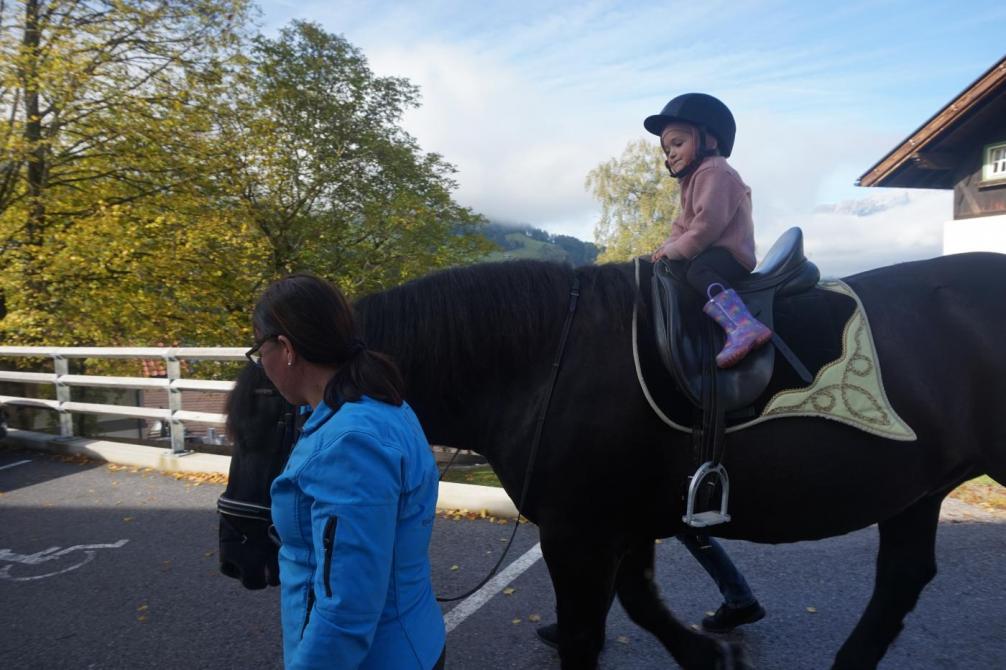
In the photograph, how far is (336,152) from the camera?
775 inches

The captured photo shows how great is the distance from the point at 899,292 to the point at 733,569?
4.95 ft

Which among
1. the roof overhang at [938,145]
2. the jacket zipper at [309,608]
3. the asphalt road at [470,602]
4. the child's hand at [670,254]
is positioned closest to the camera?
the jacket zipper at [309,608]

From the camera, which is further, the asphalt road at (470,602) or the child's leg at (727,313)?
the asphalt road at (470,602)

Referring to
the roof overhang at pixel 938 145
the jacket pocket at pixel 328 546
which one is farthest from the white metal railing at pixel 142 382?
the roof overhang at pixel 938 145

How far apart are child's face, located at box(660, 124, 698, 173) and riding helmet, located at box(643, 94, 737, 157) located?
0.03m

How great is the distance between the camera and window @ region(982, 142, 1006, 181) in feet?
34.5

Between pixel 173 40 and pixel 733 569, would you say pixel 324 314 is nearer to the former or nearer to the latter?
pixel 733 569

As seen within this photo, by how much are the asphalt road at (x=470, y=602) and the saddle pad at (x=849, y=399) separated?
1.39 metres

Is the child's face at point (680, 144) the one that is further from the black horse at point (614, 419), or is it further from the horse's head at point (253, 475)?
the horse's head at point (253, 475)

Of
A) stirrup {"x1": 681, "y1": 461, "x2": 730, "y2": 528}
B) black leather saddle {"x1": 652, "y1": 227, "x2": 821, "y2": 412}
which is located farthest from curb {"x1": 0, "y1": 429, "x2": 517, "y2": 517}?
black leather saddle {"x1": 652, "y1": 227, "x2": 821, "y2": 412}

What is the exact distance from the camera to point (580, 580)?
208 cm

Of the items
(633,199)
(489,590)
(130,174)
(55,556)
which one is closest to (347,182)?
(130,174)

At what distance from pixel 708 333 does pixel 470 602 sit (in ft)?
7.22

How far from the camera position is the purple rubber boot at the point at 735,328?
199 centimetres
